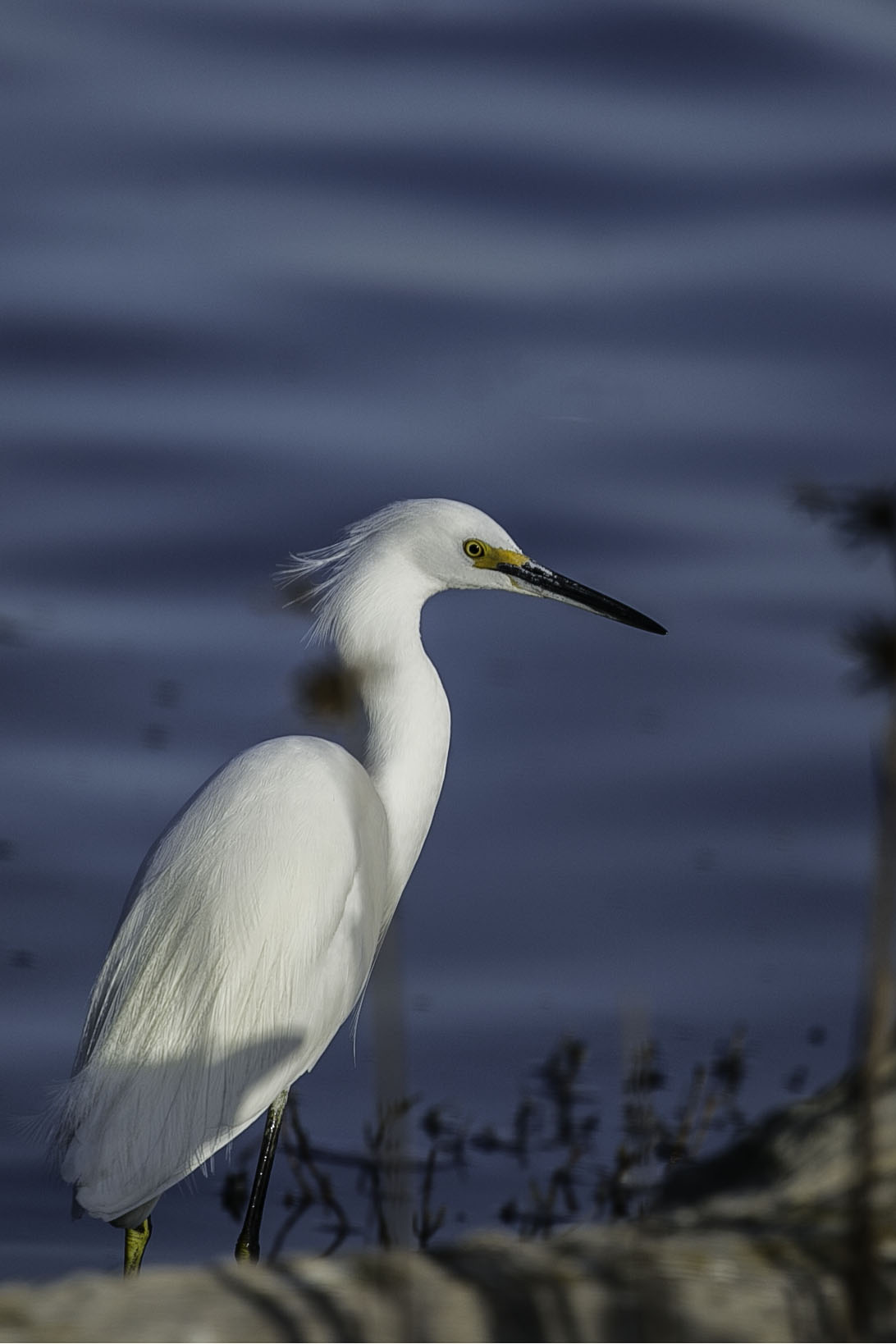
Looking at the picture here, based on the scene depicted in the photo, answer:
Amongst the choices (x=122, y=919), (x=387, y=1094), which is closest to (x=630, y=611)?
(x=122, y=919)

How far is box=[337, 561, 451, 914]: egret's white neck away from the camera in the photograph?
305 centimetres

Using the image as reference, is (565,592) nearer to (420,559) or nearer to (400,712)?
(420,559)

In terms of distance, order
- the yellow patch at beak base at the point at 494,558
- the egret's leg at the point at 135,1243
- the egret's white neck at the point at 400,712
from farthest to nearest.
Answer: the yellow patch at beak base at the point at 494,558 → the egret's white neck at the point at 400,712 → the egret's leg at the point at 135,1243

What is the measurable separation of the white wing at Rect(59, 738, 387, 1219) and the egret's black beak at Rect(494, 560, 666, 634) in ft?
1.86

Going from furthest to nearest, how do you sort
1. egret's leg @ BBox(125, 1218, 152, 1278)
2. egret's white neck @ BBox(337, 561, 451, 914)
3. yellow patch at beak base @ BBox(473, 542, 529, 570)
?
1. yellow patch at beak base @ BBox(473, 542, 529, 570)
2. egret's white neck @ BBox(337, 561, 451, 914)
3. egret's leg @ BBox(125, 1218, 152, 1278)

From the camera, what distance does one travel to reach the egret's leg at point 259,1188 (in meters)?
2.78

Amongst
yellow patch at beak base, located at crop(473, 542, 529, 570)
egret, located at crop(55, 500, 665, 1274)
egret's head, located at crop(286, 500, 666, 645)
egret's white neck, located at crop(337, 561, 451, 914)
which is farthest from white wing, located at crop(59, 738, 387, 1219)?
yellow patch at beak base, located at crop(473, 542, 529, 570)

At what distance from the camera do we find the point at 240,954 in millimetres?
2830

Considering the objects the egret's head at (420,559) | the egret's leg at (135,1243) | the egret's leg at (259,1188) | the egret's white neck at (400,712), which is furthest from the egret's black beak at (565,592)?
the egret's leg at (135,1243)

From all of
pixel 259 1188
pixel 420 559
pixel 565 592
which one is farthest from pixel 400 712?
pixel 259 1188

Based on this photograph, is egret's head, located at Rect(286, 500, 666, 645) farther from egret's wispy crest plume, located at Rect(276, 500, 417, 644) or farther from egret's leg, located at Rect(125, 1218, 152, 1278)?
egret's leg, located at Rect(125, 1218, 152, 1278)

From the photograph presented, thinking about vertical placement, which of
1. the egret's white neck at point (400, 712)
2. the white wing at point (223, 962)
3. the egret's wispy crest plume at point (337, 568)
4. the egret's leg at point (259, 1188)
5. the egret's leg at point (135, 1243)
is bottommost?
the egret's leg at point (135, 1243)

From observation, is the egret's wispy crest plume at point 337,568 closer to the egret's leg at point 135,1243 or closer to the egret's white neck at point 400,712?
the egret's white neck at point 400,712

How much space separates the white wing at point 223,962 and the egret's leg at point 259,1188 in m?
0.06
